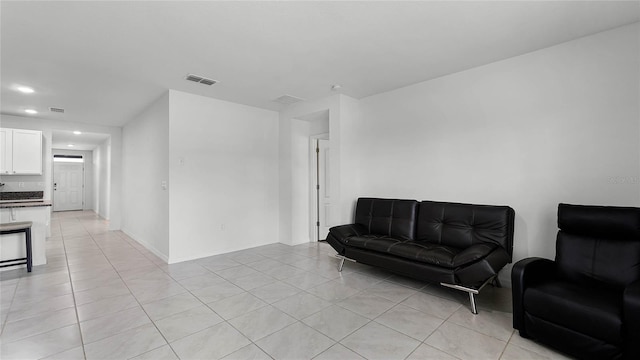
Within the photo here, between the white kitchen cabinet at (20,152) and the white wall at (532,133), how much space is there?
7221 mm

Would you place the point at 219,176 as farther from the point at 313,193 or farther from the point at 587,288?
the point at 587,288

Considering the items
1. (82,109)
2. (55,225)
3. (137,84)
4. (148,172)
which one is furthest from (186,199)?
(55,225)

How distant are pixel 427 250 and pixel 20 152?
25.7 ft

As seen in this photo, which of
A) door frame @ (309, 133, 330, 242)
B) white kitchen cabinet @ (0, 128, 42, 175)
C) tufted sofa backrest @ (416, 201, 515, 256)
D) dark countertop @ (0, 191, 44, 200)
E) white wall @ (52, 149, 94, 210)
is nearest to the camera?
tufted sofa backrest @ (416, 201, 515, 256)

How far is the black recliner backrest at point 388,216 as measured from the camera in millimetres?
3893

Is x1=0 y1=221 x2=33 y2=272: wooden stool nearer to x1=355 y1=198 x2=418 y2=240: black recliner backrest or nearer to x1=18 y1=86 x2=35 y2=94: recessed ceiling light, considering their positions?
x1=18 y1=86 x2=35 y2=94: recessed ceiling light

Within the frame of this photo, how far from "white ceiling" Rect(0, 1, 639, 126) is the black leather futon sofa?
1.81m

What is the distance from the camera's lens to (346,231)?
4.06 metres

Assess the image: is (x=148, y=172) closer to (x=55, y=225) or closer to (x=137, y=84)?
(x=137, y=84)

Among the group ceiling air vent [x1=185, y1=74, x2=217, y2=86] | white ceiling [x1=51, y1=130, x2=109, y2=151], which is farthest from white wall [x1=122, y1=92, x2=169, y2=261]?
white ceiling [x1=51, y1=130, x2=109, y2=151]

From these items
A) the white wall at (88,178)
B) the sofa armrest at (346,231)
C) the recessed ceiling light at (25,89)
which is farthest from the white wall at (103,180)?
the sofa armrest at (346,231)

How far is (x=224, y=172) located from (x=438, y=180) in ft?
11.4

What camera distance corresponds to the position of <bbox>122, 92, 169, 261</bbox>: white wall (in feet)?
14.9

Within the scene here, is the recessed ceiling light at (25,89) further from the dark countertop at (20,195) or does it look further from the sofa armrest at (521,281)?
the sofa armrest at (521,281)
